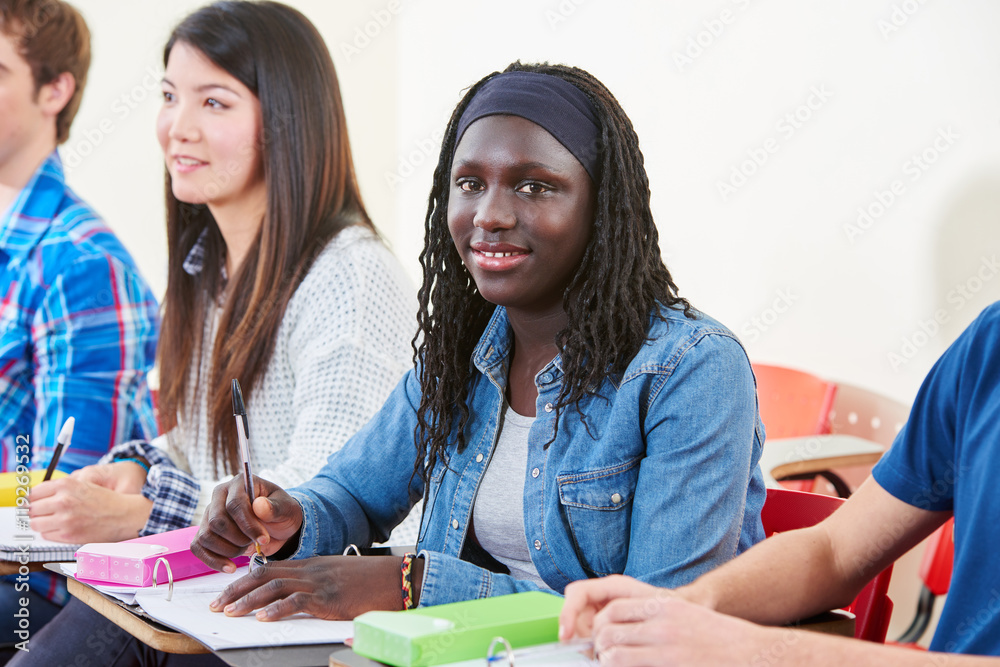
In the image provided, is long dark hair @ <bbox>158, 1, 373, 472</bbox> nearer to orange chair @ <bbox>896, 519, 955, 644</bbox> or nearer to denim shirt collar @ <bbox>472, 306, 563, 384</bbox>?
denim shirt collar @ <bbox>472, 306, 563, 384</bbox>

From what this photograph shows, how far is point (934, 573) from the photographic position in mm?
2059

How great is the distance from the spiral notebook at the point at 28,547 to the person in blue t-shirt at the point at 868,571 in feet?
3.12

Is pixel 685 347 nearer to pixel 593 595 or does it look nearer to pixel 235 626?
pixel 593 595

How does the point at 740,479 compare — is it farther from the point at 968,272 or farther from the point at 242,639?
the point at 968,272

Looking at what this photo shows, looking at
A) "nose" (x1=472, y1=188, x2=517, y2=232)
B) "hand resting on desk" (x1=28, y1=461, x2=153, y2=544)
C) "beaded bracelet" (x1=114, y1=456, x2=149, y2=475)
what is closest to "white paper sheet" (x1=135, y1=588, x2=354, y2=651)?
"hand resting on desk" (x1=28, y1=461, x2=153, y2=544)

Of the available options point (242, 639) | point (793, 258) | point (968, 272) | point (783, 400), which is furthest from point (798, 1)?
point (242, 639)

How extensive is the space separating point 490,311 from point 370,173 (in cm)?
379

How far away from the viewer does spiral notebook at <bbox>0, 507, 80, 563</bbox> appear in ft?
4.87

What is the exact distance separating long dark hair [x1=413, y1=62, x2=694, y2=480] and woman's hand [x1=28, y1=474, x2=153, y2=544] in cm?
54

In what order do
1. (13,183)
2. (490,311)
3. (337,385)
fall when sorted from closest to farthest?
(490,311)
(337,385)
(13,183)

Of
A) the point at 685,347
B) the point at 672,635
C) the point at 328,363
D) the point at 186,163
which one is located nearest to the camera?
the point at 672,635

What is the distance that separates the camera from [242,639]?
1034 millimetres

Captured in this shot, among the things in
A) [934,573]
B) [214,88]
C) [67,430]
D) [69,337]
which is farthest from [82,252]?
[934,573]

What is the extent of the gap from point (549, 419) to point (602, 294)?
0.64 ft
